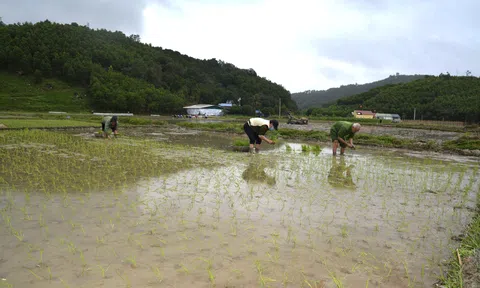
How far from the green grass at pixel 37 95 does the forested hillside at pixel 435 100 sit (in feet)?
165

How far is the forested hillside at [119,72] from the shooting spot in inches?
2295

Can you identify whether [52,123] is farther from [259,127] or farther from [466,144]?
[466,144]

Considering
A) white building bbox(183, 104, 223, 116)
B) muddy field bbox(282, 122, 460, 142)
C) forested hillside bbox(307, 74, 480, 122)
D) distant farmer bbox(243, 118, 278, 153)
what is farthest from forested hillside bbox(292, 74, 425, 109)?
distant farmer bbox(243, 118, 278, 153)

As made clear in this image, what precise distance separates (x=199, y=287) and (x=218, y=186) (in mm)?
2957

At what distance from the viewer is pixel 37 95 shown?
171 feet

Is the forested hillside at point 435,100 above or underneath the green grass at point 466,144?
above

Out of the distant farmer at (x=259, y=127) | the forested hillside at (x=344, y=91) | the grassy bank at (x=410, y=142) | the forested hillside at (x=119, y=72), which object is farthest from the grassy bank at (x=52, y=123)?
the forested hillside at (x=344, y=91)

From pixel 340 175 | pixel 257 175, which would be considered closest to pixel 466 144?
pixel 340 175

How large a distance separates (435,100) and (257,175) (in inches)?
2497

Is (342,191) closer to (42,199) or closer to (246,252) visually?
(246,252)

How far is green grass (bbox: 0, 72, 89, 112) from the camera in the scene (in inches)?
1781

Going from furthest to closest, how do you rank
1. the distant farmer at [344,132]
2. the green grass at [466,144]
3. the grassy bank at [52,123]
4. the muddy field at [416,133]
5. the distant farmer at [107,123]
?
the muddy field at [416,133] → the grassy bank at [52,123] → the distant farmer at [107,123] → the green grass at [466,144] → the distant farmer at [344,132]

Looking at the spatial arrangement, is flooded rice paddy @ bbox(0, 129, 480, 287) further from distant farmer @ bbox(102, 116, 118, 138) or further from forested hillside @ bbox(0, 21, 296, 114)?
forested hillside @ bbox(0, 21, 296, 114)

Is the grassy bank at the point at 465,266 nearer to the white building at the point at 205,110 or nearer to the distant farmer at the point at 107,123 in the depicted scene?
the distant farmer at the point at 107,123
